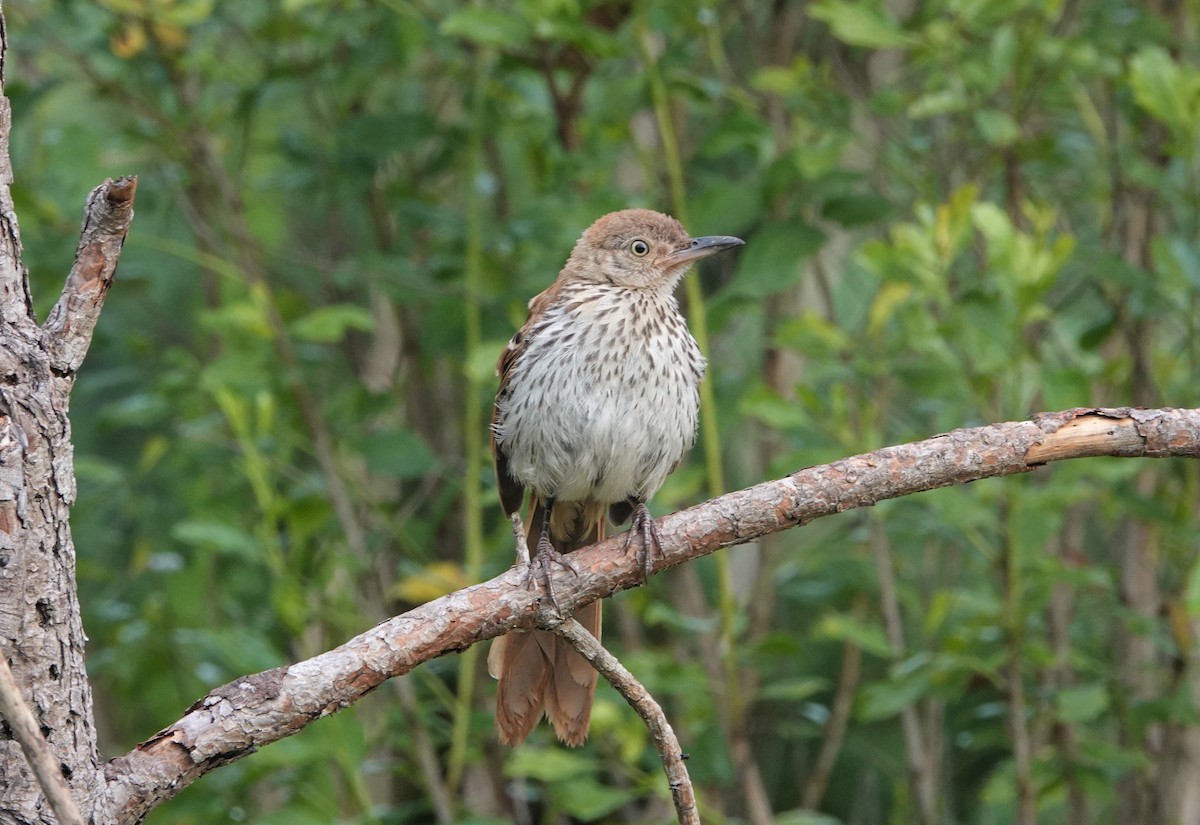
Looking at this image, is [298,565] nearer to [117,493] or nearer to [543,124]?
[117,493]

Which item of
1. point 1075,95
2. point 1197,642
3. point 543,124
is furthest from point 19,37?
point 1197,642

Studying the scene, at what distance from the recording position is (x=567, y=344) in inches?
140

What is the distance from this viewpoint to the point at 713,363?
187 inches

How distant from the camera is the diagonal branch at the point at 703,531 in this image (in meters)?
2.08

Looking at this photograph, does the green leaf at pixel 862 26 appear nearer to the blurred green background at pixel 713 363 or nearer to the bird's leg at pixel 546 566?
the blurred green background at pixel 713 363

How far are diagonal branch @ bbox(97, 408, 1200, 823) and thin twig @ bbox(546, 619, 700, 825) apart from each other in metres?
0.08

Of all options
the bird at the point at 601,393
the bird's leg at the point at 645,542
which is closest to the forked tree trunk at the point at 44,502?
the bird's leg at the point at 645,542

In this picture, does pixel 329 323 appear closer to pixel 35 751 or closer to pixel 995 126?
pixel 995 126

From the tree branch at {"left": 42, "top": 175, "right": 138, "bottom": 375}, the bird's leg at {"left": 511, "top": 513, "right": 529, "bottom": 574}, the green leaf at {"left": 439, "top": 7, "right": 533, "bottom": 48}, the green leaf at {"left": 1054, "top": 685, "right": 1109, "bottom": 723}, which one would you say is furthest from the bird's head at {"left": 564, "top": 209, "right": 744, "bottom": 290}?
the tree branch at {"left": 42, "top": 175, "right": 138, "bottom": 375}

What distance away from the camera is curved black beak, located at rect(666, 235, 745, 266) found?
12.2 feet

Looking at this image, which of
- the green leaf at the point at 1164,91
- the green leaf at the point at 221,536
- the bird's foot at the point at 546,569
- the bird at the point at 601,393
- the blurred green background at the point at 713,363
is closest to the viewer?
the bird's foot at the point at 546,569

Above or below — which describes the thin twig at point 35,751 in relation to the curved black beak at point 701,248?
below

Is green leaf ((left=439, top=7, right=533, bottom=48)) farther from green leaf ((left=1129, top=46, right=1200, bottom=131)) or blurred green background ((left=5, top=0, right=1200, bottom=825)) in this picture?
Answer: green leaf ((left=1129, top=46, right=1200, bottom=131))

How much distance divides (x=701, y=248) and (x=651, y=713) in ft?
5.71
